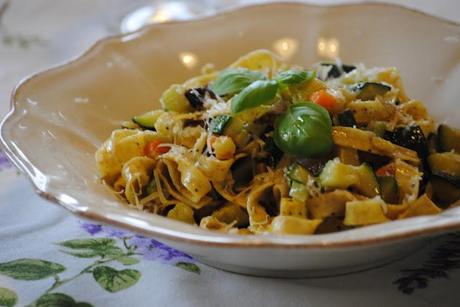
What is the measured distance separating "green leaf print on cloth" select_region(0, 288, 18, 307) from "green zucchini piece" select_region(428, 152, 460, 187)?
5.51 feet

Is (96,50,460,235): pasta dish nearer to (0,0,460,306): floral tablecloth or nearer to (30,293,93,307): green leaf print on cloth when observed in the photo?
(0,0,460,306): floral tablecloth

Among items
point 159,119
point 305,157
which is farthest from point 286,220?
point 159,119

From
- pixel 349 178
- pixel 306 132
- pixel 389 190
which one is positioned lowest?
pixel 389 190

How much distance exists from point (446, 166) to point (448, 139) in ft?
0.81

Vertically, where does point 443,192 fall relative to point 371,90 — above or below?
below

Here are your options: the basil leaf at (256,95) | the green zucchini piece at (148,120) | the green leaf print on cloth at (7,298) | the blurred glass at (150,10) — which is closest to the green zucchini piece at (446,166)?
the basil leaf at (256,95)

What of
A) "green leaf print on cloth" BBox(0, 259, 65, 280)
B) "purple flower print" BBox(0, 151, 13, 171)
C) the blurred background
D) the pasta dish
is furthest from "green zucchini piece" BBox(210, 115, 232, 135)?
the blurred background

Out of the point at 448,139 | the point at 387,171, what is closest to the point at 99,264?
the point at 387,171

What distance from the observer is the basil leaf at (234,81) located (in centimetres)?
263

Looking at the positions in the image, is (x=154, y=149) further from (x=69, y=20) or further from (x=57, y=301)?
(x=69, y=20)

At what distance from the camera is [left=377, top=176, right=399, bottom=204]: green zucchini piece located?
92.0 inches

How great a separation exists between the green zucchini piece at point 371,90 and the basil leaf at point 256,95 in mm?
488

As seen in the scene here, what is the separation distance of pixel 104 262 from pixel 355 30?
7.27 ft

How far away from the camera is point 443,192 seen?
252 cm
